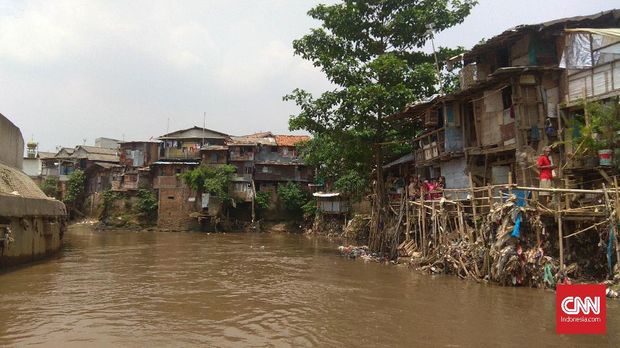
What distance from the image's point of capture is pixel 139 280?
15.7m

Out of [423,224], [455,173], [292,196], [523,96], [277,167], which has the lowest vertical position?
[423,224]

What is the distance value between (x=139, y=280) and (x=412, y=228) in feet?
37.9

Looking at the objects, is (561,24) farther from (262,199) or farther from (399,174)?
(262,199)

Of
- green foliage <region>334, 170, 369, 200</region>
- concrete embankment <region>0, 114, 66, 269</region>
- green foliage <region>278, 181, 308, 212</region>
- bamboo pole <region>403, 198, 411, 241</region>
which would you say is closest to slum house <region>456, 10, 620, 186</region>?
bamboo pole <region>403, 198, 411, 241</region>

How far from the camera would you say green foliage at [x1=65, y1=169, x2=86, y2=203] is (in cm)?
5491

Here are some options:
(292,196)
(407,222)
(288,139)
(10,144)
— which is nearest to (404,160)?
(407,222)

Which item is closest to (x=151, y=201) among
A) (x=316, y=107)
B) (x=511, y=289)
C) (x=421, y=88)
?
(x=316, y=107)

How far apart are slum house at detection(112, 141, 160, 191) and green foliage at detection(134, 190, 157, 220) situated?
127 centimetres

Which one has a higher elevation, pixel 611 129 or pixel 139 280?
pixel 611 129

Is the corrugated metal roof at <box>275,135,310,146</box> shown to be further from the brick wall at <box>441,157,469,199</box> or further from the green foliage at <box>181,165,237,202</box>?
the brick wall at <box>441,157,469,199</box>

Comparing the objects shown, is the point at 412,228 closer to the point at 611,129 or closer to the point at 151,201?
the point at 611,129

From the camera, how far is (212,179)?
1826 inches

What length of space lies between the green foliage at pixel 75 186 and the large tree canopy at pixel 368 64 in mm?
40951

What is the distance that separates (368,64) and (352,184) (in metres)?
15.9
